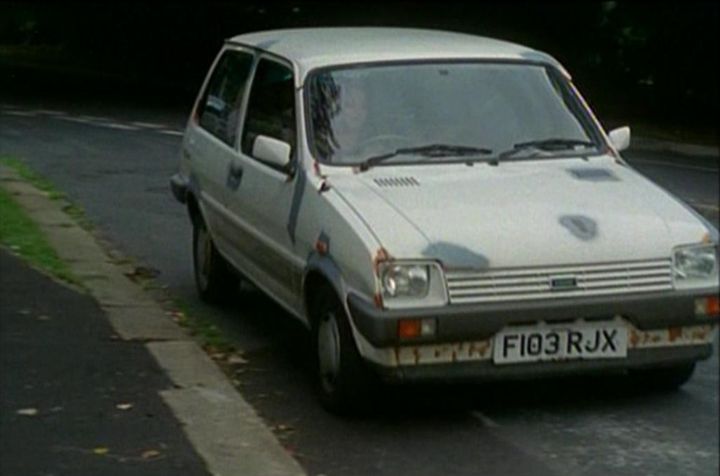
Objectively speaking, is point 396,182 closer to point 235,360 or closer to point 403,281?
point 403,281

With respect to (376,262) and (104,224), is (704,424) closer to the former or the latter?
(376,262)

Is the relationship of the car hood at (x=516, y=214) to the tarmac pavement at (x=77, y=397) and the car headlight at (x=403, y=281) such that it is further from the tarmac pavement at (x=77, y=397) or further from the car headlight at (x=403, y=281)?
the tarmac pavement at (x=77, y=397)

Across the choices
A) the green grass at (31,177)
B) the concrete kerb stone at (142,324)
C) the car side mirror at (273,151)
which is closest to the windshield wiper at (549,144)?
the car side mirror at (273,151)

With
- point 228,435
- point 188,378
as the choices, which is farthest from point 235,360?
point 228,435

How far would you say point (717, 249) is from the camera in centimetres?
711

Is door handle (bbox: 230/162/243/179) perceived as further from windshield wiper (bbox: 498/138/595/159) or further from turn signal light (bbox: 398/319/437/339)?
turn signal light (bbox: 398/319/437/339)

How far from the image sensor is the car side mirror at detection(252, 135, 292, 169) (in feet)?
25.5

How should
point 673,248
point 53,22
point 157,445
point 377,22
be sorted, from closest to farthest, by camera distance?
point 157,445 < point 673,248 < point 53,22 < point 377,22

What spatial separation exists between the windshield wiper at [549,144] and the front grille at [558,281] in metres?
1.12

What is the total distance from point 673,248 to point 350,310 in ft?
4.40

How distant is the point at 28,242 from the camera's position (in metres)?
10.8

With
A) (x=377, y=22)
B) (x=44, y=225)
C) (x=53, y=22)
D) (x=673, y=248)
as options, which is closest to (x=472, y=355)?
(x=673, y=248)

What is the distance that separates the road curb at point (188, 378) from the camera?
255 inches

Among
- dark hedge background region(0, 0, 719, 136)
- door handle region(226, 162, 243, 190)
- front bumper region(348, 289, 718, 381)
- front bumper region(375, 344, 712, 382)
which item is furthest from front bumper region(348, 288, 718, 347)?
dark hedge background region(0, 0, 719, 136)
